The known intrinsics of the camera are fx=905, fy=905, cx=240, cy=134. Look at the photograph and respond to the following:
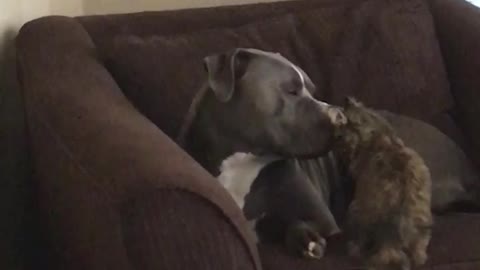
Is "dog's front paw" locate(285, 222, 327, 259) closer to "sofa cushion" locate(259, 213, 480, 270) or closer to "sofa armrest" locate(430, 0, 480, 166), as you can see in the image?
"sofa cushion" locate(259, 213, 480, 270)

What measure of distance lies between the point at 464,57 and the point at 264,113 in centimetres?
65

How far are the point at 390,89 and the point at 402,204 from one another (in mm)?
535

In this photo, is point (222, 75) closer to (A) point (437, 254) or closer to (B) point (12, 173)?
(A) point (437, 254)

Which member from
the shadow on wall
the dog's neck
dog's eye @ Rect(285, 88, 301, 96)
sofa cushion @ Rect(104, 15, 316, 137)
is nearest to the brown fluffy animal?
dog's eye @ Rect(285, 88, 301, 96)

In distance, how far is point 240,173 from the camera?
194cm

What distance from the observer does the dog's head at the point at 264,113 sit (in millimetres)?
1903

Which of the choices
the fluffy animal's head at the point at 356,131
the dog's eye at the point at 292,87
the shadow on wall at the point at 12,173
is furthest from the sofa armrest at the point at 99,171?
the fluffy animal's head at the point at 356,131

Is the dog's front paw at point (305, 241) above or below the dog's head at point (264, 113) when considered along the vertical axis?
below

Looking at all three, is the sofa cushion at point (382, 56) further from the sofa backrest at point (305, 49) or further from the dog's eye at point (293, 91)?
the dog's eye at point (293, 91)

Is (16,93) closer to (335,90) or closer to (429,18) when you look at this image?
(335,90)

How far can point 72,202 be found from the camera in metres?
1.51

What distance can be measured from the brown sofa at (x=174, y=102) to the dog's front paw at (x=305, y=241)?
0.03m

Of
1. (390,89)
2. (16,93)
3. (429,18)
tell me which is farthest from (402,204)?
(16,93)

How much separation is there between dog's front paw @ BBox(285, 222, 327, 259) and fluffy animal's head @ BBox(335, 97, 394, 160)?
0.66 ft
